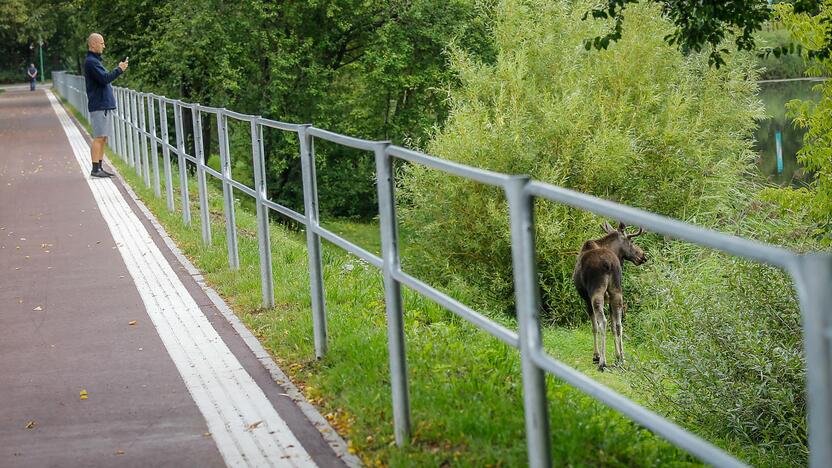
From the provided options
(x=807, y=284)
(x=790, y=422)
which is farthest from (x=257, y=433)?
(x=790, y=422)

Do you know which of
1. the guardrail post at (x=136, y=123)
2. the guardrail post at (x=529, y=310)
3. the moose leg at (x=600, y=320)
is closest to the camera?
the guardrail post at (x=529, y=310)

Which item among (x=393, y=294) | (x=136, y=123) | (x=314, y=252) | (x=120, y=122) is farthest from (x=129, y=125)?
(x=393, y=294)

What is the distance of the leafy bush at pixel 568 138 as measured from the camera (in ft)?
71.5

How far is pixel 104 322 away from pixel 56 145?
71.6 ft

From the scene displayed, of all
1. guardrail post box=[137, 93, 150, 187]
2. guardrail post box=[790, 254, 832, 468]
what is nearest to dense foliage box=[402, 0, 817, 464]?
guardrail post box=[137, 93, 150, 187]

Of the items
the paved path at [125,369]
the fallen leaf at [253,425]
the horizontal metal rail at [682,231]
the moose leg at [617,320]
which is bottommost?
the moose leg at [617,320]

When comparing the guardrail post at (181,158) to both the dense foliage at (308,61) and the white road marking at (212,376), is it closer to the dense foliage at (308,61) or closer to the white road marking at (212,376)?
the white road marking at (212,376)

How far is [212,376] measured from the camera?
6.73 m

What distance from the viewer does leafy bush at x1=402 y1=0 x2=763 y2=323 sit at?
2180cm

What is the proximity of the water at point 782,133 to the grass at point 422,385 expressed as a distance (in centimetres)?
2841

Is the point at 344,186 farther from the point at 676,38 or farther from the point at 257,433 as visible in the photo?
the point at 257,433

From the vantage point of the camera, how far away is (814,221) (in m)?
15.3

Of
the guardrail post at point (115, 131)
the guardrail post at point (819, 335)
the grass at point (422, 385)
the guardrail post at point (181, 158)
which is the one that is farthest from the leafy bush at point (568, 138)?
the guardrail post at point (819, 335)

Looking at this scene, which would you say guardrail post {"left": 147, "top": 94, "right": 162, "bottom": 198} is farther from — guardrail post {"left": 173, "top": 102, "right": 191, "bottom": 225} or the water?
the water
